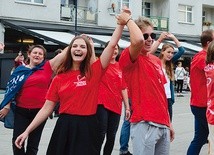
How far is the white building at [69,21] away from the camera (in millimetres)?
24484

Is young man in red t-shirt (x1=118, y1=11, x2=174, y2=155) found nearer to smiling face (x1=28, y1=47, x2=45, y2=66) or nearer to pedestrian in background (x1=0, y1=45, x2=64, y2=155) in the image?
pedestrian in background (x1=0, y1=45, x2=64, y2=155)

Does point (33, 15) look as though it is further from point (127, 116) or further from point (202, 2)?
point (127, 116)

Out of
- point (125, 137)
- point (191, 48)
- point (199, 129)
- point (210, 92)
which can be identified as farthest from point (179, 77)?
point (210, 92)

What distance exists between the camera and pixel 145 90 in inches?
162

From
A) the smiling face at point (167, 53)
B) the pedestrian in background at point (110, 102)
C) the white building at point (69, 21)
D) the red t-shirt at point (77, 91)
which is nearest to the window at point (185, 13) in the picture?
the white building at point (69, 21)

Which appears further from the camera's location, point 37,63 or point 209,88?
point 37,63

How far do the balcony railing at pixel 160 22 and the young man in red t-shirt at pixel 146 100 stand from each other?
92.2ft

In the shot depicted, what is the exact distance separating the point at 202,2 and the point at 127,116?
31.0 m

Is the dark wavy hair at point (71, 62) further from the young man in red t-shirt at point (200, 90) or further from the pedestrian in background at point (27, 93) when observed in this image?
the young man in red t-shirt at point (200, 90)

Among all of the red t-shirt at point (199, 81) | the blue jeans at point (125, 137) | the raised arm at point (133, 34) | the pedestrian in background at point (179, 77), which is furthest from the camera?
the pedestrian in background at point (179, 77)

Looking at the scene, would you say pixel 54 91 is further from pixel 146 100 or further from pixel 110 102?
pixel 110 102

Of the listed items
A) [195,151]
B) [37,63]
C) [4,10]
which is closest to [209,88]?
[195,151]

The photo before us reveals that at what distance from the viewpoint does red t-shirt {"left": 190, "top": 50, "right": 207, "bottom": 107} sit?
6062mm

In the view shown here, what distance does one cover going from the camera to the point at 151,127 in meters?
4.11
